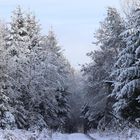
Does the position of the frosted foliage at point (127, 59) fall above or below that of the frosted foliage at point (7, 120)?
above

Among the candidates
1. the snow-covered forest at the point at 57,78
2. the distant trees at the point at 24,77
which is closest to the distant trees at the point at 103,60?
the snow-covered forest at the point at 57,78

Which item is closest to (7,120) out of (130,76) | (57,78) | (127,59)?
(130,76)

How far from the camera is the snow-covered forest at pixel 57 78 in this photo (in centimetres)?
2659

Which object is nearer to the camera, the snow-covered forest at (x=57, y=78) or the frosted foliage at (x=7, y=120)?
the snow-covered forest at (x=57, y=78)

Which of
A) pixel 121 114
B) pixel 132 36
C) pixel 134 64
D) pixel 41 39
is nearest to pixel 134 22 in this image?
pixel 132 36

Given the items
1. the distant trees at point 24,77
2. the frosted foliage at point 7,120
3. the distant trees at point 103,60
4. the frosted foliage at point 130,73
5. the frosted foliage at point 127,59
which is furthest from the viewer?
the distant trees at point 103,60

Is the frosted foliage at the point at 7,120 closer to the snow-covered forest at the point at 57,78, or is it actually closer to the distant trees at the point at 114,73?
the snow-covered forest at the point at 57,78

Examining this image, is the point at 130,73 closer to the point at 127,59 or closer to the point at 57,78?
the point at 127,59

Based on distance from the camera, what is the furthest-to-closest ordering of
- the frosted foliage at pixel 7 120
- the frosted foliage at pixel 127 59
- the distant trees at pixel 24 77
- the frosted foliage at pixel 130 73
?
the distant trees at pixel 24 77
the frosted foliage at pixel 7 120
the frosted foliage at pixel 127 59
the frosted foliage at pixel 130 73

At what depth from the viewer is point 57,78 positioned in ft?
154

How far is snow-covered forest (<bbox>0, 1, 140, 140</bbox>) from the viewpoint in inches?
1047

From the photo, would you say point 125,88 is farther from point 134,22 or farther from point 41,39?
point 41,39

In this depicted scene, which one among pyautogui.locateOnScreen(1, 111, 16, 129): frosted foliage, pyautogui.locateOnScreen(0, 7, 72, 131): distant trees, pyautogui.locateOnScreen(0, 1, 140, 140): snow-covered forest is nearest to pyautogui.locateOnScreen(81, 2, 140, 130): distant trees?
pyautogui.locateOnScreen(0, 1, 140, 140): snow-covered forest

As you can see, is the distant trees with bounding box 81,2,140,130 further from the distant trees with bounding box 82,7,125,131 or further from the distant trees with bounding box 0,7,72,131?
the distant trees with bounding box 0,7,72,131
